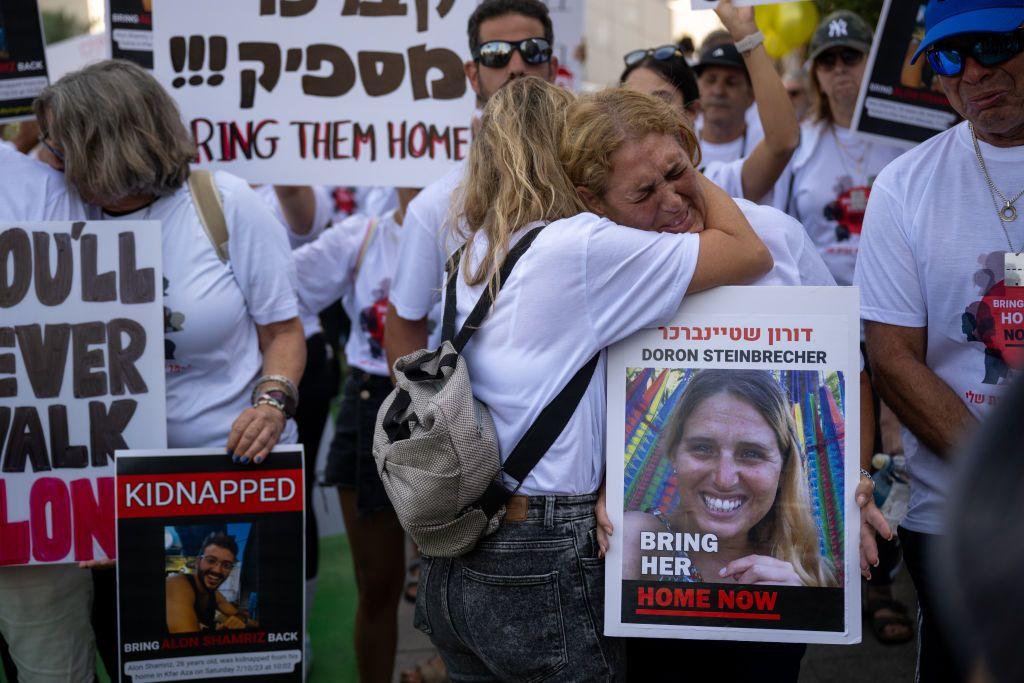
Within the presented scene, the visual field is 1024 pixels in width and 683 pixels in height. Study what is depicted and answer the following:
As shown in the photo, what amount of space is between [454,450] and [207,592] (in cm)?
112

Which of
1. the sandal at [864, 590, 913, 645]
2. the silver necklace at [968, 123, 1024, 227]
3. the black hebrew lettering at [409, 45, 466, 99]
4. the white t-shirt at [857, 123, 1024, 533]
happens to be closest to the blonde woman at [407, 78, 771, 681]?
the white t-shirt at [857, 123, 1024, 533]

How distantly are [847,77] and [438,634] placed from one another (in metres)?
3.32

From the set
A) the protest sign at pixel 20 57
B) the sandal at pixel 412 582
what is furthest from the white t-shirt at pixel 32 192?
the sandal at pixel 412 582

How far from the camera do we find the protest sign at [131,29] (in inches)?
152

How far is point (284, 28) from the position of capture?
146 inches

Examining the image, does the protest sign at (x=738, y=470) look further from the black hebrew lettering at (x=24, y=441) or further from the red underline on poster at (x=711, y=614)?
the black hebrew lettering at (x=24, y=441)

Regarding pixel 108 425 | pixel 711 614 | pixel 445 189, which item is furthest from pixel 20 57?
pixel 711 614

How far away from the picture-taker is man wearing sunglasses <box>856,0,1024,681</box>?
2.38 m

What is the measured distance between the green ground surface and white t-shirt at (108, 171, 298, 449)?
1.63 m

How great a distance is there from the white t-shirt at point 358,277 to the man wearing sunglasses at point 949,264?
78.8 inches

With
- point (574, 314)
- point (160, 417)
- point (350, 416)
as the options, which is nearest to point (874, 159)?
point (350, 416)

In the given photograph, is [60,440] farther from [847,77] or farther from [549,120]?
[847,77]

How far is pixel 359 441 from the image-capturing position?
151 inches

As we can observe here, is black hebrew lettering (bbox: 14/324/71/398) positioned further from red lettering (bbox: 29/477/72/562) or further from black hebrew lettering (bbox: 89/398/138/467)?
red lettering (bbox: 29/477/72/562)
